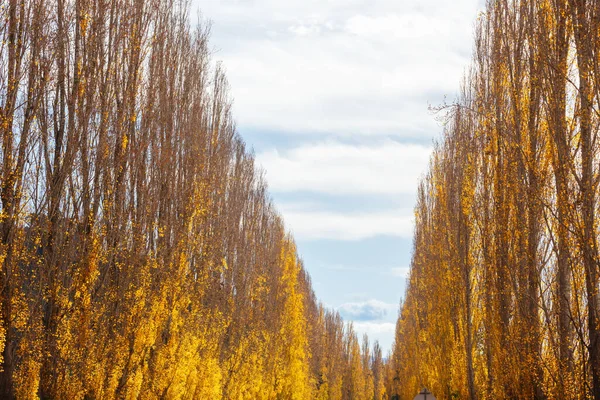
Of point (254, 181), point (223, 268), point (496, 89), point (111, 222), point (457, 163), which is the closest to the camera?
point (111, 222)

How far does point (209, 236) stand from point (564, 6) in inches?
478

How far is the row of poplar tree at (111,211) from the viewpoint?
31.7 feet

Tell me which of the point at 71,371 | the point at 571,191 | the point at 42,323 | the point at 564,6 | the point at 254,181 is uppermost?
the point at 254,181

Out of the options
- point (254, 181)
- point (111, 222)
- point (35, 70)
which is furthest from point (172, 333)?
point (254, 181)

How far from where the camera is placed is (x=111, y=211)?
12.5 metres

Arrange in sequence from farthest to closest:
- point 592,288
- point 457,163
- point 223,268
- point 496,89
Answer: point 223,268 < point 457,163 < point 496,89 < point 592,288

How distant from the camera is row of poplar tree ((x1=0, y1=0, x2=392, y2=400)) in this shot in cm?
966

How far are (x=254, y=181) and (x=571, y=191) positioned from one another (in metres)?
20.6

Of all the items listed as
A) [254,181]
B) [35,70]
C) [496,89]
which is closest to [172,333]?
[35,70]

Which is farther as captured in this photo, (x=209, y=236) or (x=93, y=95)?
(x=209, y=236)

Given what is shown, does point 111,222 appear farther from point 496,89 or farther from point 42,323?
point 496,89

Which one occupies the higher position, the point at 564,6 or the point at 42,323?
the point at 564,6

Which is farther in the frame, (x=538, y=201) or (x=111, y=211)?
(x=111, y=211)

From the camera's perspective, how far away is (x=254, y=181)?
29.1 metres
